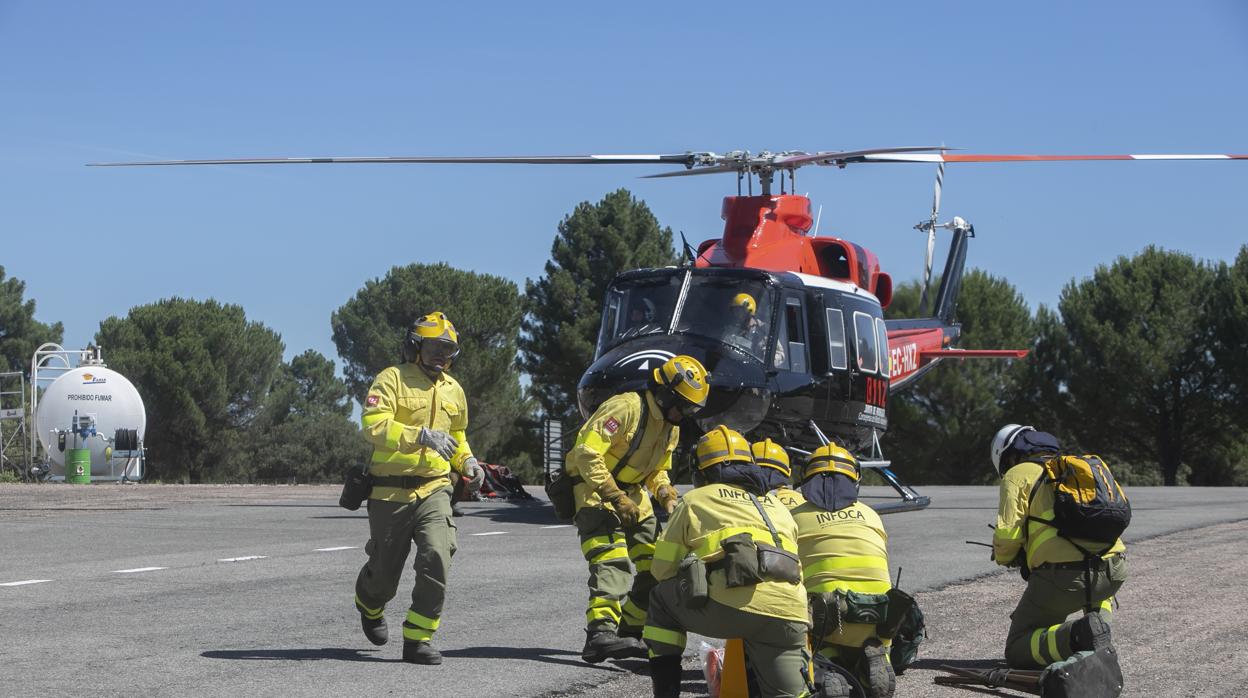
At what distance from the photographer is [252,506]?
71.2ft

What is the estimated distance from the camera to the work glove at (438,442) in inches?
301

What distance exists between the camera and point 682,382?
26.3 ft

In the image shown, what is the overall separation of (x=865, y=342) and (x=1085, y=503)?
10.2 m

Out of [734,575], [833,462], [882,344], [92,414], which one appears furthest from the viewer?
[92,414]

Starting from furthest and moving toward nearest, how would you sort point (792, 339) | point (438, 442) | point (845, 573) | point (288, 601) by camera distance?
point (792, 339)
point (288, 601)
point (438, 442)
point (845, 573)

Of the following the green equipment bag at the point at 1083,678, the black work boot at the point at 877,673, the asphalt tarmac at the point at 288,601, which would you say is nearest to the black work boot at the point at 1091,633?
the green equipment bag at the point at 1083,678

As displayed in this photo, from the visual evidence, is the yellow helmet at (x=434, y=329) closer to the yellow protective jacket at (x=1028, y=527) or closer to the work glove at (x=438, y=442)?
the work glove at (x=438, y=442)

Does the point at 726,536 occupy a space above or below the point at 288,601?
above

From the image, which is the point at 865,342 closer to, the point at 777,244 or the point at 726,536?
the point at 777,244

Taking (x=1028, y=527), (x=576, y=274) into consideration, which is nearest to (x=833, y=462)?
(x=1028, y=527)

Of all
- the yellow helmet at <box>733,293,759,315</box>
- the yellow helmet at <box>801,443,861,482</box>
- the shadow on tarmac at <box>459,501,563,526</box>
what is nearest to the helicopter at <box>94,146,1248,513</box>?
the yellow helmet at <box>733,293,759,315</box>

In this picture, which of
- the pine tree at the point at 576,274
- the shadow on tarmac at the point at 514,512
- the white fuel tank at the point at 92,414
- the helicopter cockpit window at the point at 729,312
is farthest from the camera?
the pine tree at the point at 576,274

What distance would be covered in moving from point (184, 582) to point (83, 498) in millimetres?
13768

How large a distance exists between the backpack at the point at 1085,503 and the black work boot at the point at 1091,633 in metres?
0.45
